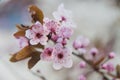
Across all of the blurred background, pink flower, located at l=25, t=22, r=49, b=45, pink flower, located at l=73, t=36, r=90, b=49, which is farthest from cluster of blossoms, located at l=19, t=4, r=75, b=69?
the blurred background

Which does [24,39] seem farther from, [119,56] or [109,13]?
[109,13]

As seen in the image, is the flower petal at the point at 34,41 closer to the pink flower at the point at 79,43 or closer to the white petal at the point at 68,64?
the white petal at the point at 68,64

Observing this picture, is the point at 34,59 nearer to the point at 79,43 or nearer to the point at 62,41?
the point at 62,41

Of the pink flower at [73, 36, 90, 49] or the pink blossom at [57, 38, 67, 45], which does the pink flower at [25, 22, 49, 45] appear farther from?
the pink flower at [73, 36, 90, 49]

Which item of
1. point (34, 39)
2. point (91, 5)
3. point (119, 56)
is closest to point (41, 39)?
point (34, 39)

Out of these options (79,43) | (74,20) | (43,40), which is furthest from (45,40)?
(74,20)

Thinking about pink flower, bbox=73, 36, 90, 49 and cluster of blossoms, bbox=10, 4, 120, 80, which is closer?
cluster of blossoms, bbox=10, 4, 120, 80
